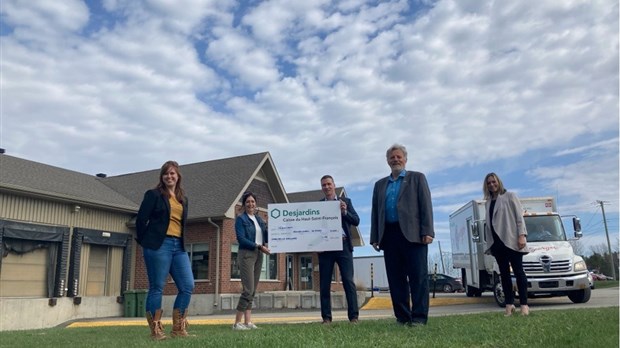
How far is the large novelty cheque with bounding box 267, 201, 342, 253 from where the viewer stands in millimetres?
7172

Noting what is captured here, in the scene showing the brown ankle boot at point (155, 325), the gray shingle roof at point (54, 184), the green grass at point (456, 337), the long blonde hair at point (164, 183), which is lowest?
the green grass at point (456, 337)

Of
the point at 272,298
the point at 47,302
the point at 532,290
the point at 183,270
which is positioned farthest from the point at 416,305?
the point at 47,302

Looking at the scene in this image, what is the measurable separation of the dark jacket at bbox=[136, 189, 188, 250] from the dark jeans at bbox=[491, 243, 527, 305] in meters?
4.55

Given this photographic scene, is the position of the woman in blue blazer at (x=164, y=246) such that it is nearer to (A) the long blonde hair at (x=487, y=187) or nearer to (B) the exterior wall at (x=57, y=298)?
(A) the long blonde hair at (x=487, y=187)

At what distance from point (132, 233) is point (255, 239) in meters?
16.2

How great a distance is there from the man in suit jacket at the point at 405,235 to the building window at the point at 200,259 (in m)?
15.7

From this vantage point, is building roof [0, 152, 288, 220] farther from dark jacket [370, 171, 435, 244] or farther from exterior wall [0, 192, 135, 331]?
dark jacket [370, 171, 435, 244]

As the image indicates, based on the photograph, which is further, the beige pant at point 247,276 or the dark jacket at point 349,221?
the dark jacket at point 349,221

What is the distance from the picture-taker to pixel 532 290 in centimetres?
1223

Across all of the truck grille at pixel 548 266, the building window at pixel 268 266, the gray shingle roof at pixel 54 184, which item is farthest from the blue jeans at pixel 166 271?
the building window at pixel 268 266

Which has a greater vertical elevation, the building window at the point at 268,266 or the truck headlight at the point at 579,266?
the building window at the point at 268,266

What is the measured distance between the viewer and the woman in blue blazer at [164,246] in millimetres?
5871

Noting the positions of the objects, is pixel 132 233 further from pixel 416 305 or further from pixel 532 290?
pixel 416 305

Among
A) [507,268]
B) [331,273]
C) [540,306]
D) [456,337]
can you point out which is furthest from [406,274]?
[540,306]
